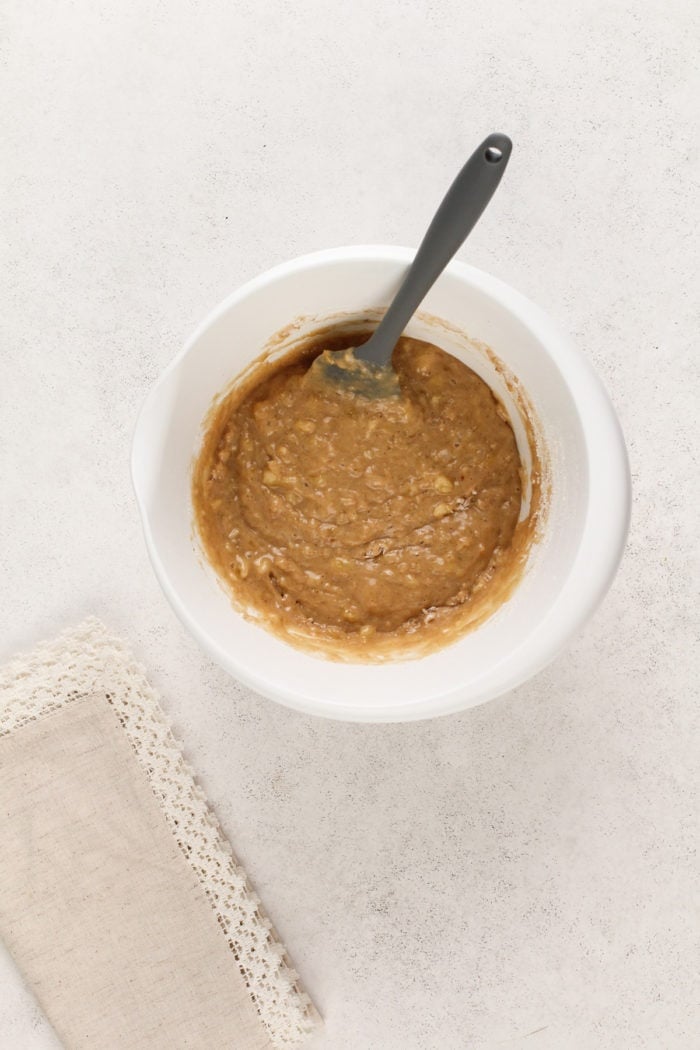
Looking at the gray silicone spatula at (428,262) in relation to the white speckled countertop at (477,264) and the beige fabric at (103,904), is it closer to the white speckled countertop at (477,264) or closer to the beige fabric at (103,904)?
the white speckled countertop at (477,264)

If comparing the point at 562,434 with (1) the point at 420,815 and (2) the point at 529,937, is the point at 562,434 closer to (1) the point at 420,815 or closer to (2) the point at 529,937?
Answer: (1) the point at 420,815

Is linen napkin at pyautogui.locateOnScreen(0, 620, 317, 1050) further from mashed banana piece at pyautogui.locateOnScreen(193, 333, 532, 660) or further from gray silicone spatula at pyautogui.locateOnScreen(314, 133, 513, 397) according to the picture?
gray silicone spatula at pyautogui.locateOnScreen(314, 133, 513, 397)

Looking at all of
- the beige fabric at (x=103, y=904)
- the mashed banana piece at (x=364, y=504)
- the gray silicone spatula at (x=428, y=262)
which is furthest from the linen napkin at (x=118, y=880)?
the gray silicone spatula at (x=428, y=262)

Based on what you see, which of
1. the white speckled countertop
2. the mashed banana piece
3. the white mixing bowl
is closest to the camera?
the white mixing bowl

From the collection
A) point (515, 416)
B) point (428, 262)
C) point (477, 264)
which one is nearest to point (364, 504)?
point (515, 416)

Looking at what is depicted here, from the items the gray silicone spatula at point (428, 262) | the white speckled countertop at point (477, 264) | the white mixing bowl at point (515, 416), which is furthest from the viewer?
the white speckled countertop at point (477, 264)

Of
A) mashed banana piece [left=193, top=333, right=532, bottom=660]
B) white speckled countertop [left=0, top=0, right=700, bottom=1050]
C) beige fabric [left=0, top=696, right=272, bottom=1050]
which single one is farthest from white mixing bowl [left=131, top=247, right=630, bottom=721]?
beige fabric [left=0, top=696, right=272, bottom=1050]
